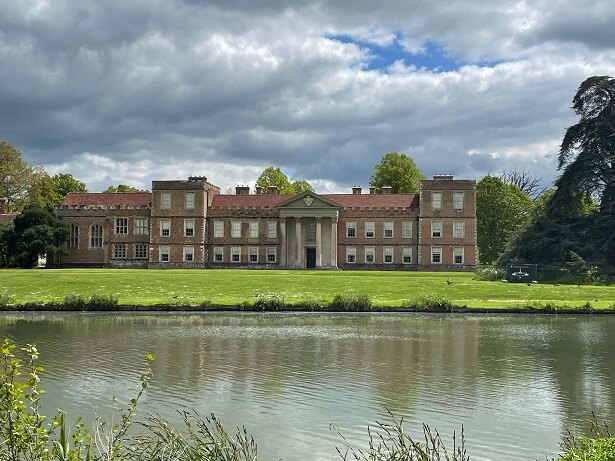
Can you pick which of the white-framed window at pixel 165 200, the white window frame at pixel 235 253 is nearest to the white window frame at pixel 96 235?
the white-framed window at pixel 165 200

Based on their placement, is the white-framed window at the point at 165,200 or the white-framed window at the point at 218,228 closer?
the white-framed window at the point at 165,200

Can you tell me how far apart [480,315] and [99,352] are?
17.6m

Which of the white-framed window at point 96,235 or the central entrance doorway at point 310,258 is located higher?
the white-framed window at point 96,235

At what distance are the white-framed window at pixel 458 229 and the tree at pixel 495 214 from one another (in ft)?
41.7

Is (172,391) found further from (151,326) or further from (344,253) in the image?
(344,253)

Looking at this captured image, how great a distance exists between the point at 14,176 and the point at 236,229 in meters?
29.0

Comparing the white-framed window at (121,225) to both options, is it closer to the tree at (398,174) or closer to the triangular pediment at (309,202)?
the triangular pediment at (309,202)

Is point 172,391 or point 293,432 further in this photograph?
point 172,391

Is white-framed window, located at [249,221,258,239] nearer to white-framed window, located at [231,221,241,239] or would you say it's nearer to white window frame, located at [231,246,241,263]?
white-framed window, located at [231,221,241,239]

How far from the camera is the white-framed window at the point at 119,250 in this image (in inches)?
2862

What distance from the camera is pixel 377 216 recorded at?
70.9 meters

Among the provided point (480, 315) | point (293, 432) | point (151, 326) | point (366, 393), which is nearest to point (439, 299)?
point (480, 315)

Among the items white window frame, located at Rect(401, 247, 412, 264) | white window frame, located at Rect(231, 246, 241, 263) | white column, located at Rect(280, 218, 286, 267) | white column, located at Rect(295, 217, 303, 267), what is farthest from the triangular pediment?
white window frame, located at Rect(401, 247, 412, 264)

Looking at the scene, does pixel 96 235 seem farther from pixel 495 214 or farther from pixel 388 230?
pixel 495 214
